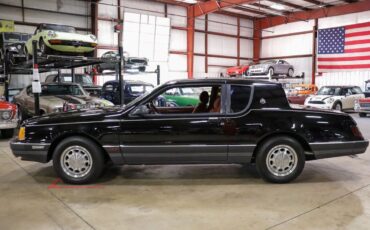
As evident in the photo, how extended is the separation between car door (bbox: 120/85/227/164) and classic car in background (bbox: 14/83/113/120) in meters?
4.46

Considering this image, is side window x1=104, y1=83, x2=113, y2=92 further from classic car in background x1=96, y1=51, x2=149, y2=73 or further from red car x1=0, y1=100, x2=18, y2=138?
red car x1=0, y1=100, x2=18, y2=138

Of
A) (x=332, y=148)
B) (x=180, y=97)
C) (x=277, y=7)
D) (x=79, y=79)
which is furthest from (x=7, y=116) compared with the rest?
(x=277, y=7)

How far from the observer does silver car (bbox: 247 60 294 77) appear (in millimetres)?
20672

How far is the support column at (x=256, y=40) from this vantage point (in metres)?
27.3

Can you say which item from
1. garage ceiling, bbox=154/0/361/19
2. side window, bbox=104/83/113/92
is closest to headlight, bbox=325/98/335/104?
garage ceiling, bbox=154/0/361/19

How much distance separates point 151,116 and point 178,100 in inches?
283

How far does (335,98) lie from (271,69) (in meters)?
5.77

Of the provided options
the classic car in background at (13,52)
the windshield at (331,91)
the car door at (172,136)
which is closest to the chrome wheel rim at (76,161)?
the car door at (172,136)

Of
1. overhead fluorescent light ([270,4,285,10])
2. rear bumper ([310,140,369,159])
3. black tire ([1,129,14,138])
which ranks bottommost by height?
black tire ([1,129,14,138])

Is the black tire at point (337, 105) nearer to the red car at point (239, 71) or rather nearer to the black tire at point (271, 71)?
the black tire at point (271, 71)

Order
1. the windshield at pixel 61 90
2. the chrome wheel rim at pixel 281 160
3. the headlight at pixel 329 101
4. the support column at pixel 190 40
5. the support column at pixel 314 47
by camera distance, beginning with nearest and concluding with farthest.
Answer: the chrome wheel rim at pixel 281 160 < the windshield at pixel 61 90 < the headlight at pixel 329 101 < the support column at pixel 190 40 < the support column at pixel 314 47

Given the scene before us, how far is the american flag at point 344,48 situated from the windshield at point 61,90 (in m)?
18.1

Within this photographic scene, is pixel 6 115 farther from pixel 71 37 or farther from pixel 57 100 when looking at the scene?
Result: pixel 71 37

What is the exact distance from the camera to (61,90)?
10.0 m
